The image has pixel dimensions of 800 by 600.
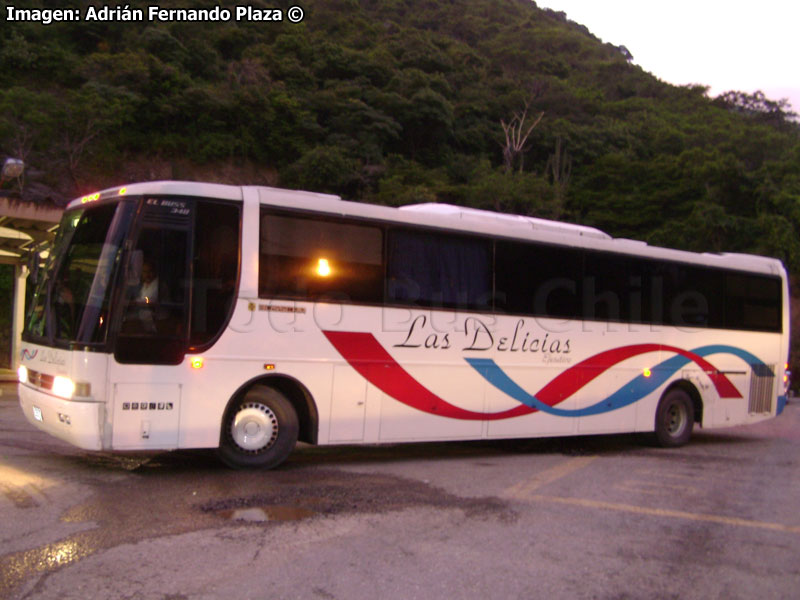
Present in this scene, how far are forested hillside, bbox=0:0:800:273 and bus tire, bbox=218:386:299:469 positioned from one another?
27.0 meters

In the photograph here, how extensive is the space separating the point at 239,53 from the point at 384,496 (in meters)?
45.9

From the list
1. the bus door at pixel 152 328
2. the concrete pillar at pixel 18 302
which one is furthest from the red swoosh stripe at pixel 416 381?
the concrete pillar at pixel 18 302

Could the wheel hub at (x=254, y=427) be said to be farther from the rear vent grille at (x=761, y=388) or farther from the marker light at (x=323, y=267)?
the rear vent grille at (x=761, y=388)

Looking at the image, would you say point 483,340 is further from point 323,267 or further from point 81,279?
point 81,279

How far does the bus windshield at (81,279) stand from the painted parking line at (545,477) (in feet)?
14.5

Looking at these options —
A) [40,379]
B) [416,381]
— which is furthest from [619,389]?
[40,379]

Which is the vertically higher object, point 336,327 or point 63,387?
point 336,327

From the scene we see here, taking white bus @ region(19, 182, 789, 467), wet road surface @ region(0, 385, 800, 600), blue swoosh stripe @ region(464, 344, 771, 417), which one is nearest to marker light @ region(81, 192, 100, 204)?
white bus @ region(19, 182, 789, 467)

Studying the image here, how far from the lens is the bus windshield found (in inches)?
300

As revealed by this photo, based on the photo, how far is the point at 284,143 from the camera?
142 ft

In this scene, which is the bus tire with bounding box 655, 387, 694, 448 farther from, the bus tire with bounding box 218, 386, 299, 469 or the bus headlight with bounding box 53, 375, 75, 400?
the bus headlight with bounding box 53, 375, 75, 400

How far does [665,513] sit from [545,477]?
6.47 ft

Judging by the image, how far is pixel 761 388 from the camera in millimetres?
14117

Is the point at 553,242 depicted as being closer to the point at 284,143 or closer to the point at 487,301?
the point at 487,301
